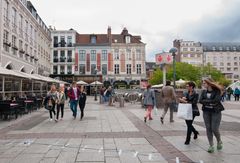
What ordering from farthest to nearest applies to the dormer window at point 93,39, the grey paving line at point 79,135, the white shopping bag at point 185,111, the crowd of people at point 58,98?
the dormer window at point 93,39
the crowd of people at point 58,98
the grey paving line at point 79,135
the white shopping bag at point 185,111

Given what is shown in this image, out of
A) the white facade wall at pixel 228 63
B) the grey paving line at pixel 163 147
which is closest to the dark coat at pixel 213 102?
the grey paving line at pixel 163 147

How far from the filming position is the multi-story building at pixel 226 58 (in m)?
96.6

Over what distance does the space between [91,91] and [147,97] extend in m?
45.0

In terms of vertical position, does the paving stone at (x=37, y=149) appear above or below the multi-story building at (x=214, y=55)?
below

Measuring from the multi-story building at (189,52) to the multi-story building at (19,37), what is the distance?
2394 inches

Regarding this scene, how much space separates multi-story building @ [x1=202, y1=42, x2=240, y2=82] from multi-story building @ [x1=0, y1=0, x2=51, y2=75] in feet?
246

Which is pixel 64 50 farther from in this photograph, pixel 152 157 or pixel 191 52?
pixel 191 52

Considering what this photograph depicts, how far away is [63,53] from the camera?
54.9 metres

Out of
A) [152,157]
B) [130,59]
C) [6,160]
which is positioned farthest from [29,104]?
[130,59]

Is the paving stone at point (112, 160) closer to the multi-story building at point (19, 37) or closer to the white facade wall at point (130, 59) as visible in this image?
the multi-story building at point (19, 37)

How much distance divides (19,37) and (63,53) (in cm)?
2637

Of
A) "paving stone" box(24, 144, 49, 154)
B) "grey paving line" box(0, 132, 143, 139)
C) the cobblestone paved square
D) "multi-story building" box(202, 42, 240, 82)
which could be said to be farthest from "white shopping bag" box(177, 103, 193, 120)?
"multi-story building" box(202, 42, 240, 82)

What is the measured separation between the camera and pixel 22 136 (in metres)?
7.95

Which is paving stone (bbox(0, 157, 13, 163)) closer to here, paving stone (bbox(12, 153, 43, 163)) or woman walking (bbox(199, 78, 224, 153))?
paving stone (bbox(12, 153, 43, 163))
